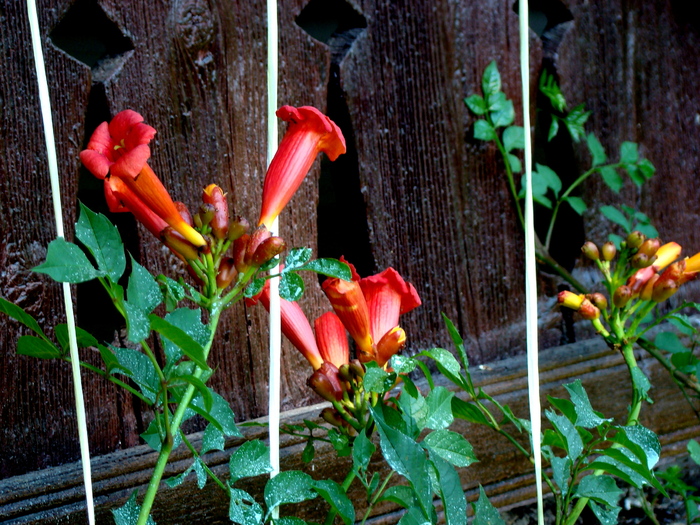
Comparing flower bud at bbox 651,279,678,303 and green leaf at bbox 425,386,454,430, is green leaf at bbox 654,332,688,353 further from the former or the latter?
green leaf at bbox 425,386,454,430

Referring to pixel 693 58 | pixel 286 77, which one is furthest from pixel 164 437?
pixel 693 58

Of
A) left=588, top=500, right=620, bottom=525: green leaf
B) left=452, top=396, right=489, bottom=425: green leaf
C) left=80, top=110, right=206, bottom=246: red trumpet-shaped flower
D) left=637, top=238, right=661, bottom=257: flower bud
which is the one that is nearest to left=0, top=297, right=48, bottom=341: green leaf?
left=80, top=110, right=206, bottom=246: red trumpet-shaped flower

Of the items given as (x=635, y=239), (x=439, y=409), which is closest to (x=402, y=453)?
(x=439, y=409)

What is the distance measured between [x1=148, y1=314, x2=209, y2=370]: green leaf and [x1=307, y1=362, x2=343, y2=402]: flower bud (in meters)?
0.25

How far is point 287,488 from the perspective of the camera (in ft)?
2.22

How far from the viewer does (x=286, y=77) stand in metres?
1.14

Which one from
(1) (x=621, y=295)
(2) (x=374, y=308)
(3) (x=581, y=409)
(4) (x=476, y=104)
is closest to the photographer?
(3) (x=581, y=409)

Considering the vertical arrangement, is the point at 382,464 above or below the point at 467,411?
below

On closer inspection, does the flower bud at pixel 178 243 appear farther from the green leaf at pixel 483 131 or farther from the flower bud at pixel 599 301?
the green leaf at pixel 483 131

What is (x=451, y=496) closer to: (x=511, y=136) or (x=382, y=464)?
(x=382, y=464)

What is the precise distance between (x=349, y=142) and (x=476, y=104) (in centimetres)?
26

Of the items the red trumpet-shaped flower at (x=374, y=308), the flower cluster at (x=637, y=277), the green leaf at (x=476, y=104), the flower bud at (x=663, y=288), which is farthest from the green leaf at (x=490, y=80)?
the red trumpet-shaped flower at (x=374, y=308)

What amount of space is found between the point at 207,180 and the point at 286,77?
218mm

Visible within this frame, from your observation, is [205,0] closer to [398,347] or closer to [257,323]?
[257,323]
